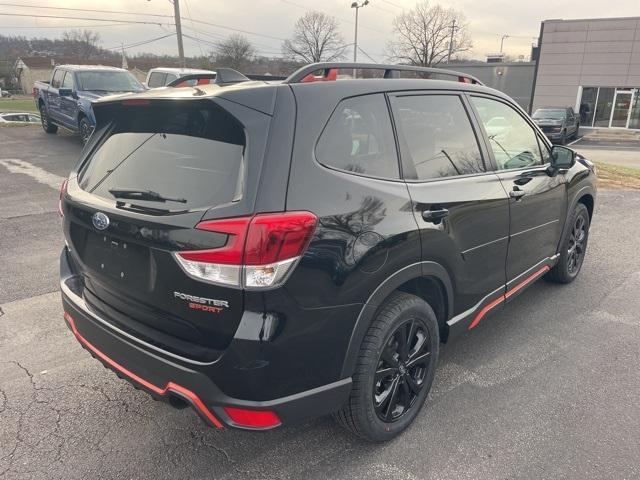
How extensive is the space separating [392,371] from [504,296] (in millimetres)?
1336

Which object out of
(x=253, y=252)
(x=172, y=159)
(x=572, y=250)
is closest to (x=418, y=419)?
(x=253, y=252)

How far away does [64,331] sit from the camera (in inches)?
145

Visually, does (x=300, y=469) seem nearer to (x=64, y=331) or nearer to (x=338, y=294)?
(x=338, y=294)

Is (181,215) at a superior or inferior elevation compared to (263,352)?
superior

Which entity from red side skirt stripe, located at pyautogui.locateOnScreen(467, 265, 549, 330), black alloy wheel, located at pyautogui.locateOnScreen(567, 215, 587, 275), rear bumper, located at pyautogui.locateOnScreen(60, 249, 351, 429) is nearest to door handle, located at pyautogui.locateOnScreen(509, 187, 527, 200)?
red side skirt stripe, located at pyautogui.locateOnScreen(467, 265, 549, 330)

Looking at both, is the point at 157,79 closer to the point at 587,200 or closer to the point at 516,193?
the point at 587,200

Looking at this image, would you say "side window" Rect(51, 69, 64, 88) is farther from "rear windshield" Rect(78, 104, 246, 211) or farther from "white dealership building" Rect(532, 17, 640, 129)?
"white dealership building" Rect(532, 17, 640, 129)

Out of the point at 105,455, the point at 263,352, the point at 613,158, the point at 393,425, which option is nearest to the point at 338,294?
the point at 263,352

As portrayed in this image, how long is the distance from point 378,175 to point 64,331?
9.02ft

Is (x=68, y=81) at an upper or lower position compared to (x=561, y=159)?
upper

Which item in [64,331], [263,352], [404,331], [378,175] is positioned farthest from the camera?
[64,331]

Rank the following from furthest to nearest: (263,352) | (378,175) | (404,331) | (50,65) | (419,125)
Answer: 1. (50,65)
2. (419,125)
3. (404,331)
4. (378,175)
5. (263,352)

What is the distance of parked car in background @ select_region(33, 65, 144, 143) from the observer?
10.5 meters

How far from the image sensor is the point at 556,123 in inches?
895
